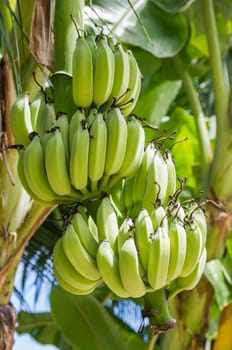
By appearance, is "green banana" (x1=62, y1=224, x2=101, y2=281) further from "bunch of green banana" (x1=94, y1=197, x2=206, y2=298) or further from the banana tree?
the banana tree

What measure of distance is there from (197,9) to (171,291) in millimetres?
1277

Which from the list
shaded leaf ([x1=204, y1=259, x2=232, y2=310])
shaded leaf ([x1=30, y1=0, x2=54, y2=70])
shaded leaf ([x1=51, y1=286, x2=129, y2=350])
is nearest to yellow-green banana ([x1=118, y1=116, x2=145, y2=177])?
shaded leaf ([x1=30, y1=0, x2=54, y2=70])

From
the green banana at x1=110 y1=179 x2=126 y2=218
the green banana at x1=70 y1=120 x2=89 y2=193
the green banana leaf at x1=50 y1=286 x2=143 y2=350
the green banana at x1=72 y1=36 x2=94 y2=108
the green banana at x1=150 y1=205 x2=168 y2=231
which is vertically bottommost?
the green banana leaf at x1=50 y1=286 x2=143 y2=350

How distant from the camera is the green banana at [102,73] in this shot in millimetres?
922

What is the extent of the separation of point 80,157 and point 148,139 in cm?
33

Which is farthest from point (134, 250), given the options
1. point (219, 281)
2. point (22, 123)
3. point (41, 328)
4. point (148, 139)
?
point (41, 328)

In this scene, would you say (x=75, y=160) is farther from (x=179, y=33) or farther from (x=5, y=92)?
(x=179, y=33)

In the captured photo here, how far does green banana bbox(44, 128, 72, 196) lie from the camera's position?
2.86 feet

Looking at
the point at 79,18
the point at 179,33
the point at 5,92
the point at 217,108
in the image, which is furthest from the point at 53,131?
the point at 179,33

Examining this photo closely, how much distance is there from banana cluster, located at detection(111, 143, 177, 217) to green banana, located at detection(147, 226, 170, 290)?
0.06m

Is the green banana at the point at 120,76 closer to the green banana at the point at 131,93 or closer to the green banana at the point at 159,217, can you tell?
the green banana at the point at 131,93

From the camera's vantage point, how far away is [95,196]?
91cm

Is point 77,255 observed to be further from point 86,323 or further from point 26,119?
point 86,323

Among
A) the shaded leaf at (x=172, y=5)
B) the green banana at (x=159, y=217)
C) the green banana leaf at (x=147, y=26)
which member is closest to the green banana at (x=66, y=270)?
the green banana at (x=159, y=217)
